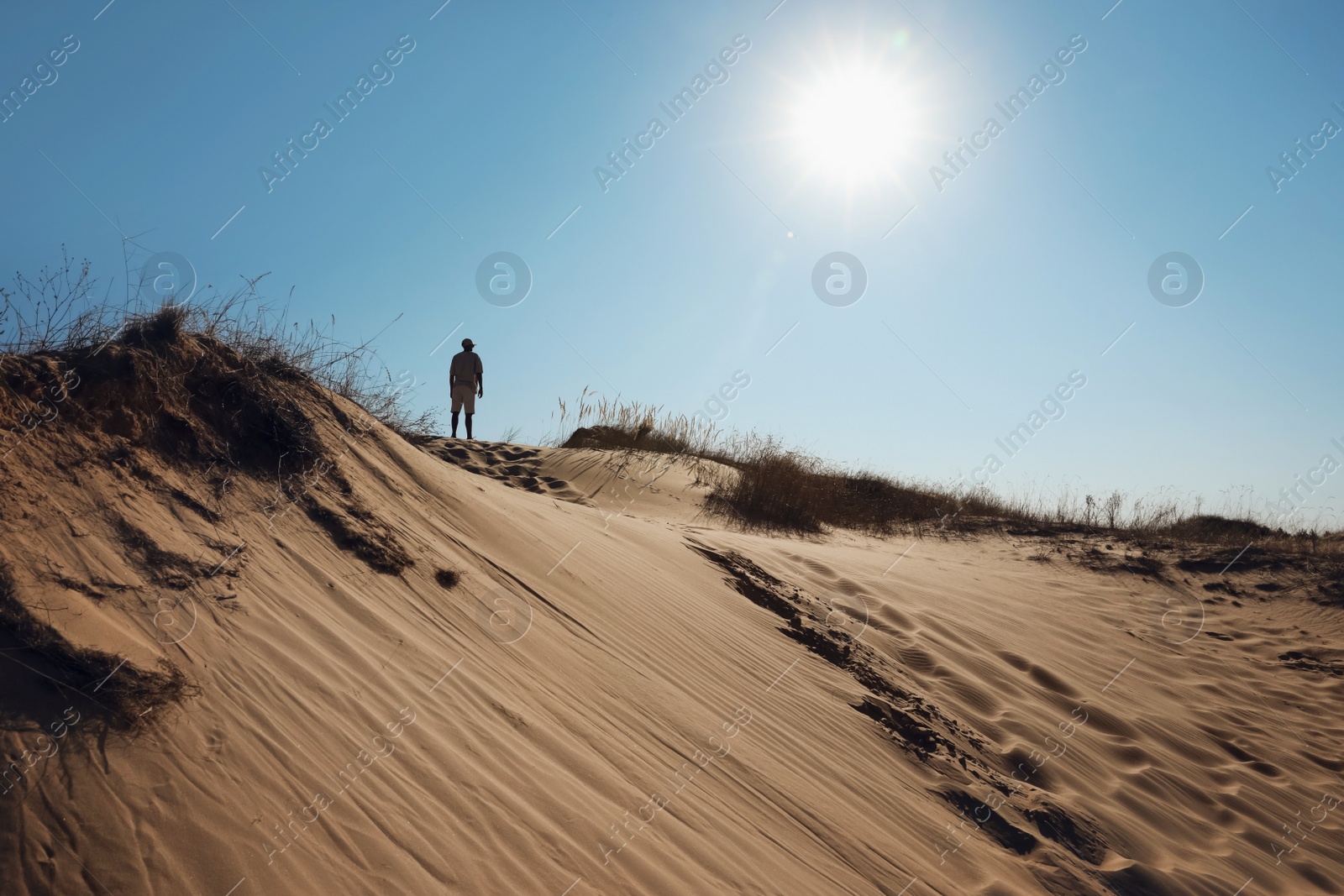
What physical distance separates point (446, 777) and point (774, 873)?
1.29m

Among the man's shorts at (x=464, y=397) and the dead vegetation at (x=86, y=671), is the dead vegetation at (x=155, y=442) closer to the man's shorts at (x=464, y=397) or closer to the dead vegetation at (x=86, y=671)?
the dead vegetation at (x=86, y=671)

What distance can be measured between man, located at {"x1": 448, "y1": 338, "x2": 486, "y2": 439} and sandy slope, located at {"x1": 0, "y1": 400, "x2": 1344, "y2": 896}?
6.25 m

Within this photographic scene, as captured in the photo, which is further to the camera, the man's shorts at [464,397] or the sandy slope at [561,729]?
the man's shorts at [464,397]

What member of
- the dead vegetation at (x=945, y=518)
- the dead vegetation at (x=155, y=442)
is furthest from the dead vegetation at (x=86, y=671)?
the dead vegetation at (x=945, y=518)

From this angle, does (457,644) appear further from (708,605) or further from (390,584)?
(708,605)

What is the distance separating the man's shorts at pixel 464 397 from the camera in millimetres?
12898

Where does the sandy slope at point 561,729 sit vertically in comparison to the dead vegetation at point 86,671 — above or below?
above

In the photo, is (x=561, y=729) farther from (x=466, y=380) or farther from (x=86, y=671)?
(x=466, y=380)

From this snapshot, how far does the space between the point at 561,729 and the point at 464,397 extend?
34.5ft

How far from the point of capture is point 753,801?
3252 mm

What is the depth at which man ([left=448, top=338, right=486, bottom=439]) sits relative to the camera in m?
12.6

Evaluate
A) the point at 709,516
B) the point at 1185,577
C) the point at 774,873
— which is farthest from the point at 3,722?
the point at 1185,577

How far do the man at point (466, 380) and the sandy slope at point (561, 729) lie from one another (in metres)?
6.25

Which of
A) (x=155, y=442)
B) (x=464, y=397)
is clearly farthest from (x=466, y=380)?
(x=155, y=442)
